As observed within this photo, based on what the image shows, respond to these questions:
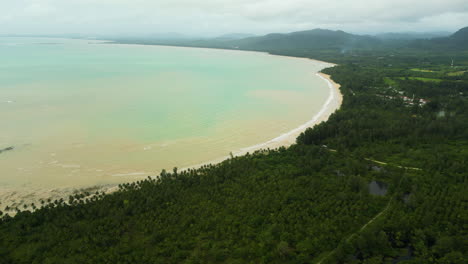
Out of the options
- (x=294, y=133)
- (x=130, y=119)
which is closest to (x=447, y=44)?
(x=294, y=133)

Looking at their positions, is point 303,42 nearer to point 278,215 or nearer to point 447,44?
point 447,44

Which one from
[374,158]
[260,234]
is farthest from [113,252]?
[374,158]

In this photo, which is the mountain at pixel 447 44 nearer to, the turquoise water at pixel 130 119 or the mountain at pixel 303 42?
the mountain at pixel 303 42

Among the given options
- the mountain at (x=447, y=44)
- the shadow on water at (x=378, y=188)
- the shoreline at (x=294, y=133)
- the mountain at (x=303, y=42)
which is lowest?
the shadow on water at (x=378, y=188)

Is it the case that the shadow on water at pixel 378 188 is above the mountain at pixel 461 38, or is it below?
below

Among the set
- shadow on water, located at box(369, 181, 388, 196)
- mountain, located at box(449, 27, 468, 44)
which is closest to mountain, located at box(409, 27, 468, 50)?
mountain, located at box(449, 27, 468, 44)

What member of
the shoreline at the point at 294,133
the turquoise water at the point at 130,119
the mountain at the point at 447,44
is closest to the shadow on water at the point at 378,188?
the shoreline at the point at 294,133

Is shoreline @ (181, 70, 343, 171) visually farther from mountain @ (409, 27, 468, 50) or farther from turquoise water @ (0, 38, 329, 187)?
mountain @ (409, 27, 468, 50)
